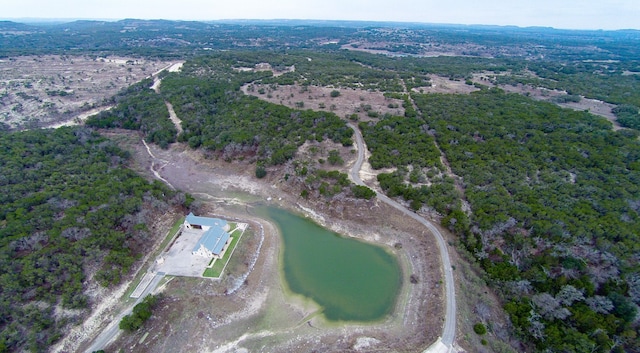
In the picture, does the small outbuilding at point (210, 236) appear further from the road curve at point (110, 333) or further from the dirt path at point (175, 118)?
the dirt path at point (175, 118)

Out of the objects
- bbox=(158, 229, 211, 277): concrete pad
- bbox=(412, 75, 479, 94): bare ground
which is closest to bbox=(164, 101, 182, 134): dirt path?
bbox=(158, 229, 211, 277): concrete pad

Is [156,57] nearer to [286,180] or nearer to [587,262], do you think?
[286,180]

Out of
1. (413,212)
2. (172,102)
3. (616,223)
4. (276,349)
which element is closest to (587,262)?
(616,223)

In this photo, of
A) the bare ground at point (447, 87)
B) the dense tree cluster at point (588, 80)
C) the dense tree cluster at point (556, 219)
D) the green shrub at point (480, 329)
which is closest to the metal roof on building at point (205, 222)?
the dense tree cluster at point (556, 219)

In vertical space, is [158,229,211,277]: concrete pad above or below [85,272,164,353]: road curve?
above

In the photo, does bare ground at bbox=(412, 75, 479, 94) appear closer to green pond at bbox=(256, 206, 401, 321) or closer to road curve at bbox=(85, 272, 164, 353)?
green pond at bbox=(256, 206, 401, 321)

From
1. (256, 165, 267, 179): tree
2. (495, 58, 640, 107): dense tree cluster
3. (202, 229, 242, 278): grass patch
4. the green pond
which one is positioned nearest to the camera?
the green pond

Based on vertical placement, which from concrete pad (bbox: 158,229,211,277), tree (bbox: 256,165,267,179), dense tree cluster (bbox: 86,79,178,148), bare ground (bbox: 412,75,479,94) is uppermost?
bare ground (bbox: 412,75,479,94)
